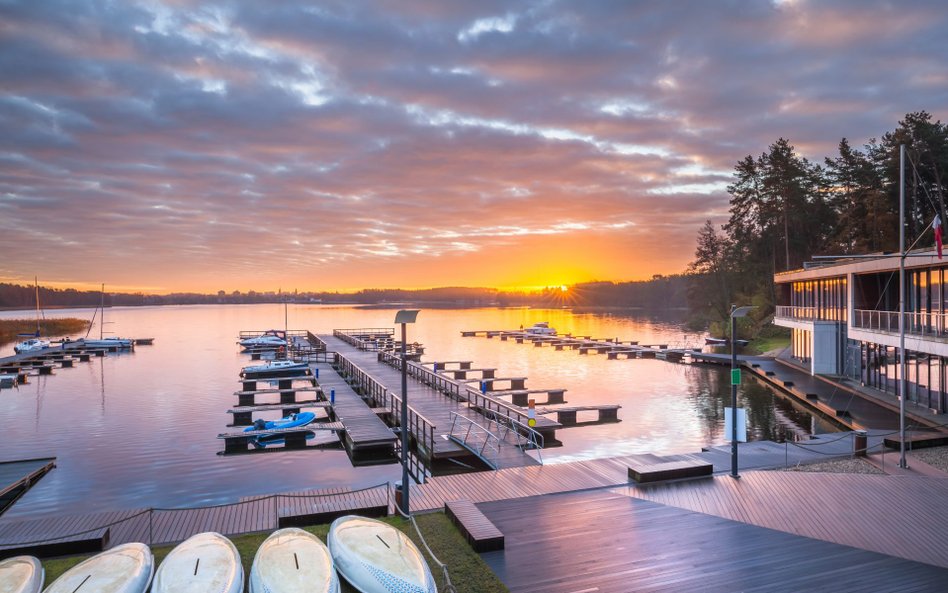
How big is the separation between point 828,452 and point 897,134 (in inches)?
1753

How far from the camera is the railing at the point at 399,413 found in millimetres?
22797

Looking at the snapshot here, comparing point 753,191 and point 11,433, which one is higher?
point 753,191

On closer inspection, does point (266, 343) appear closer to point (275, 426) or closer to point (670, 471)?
point (275, 426)

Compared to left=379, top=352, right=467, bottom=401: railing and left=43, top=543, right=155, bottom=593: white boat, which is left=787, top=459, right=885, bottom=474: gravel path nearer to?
left=43, top=543, right=155, bottom=593: white boat

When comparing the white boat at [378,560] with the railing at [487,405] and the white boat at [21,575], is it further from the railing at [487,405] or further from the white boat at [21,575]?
the railing at [487,405]

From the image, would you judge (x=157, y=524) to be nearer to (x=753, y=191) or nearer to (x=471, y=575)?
(x=471, y=575)

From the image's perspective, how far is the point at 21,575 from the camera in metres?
9.00

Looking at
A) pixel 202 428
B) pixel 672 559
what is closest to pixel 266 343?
pixel 202 428

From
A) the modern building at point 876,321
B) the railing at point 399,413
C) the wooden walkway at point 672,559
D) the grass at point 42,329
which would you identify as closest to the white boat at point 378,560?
the wooden walkway at point 672,559

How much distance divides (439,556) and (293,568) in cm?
250

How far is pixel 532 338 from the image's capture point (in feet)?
268

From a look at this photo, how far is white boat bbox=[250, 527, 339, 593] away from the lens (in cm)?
854

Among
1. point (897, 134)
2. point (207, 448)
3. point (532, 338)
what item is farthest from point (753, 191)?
point (207, 448)

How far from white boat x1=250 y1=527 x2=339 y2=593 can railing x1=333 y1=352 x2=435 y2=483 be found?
3.84m
